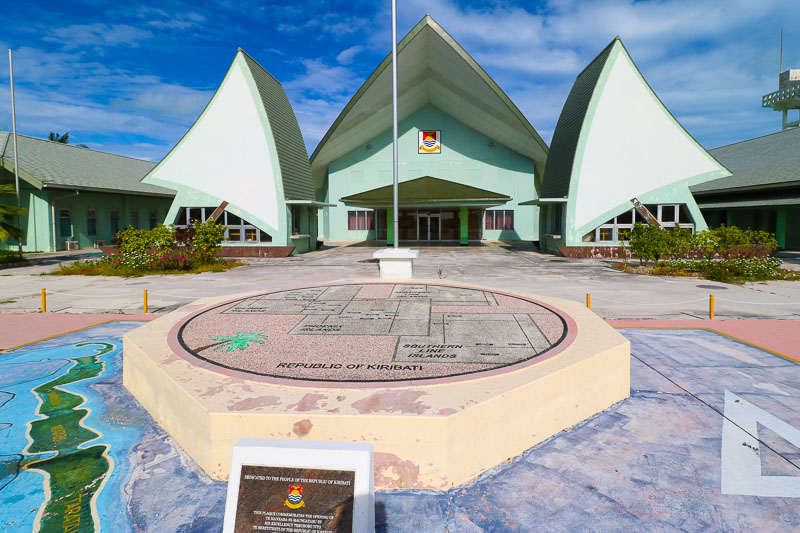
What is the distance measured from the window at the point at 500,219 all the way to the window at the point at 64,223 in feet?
100

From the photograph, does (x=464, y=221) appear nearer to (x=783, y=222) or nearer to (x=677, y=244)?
(x=677, y=244)

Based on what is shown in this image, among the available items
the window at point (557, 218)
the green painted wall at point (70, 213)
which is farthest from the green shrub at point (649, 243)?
the green painted wall at point (70, 213)

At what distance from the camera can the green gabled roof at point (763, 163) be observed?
84.9ft

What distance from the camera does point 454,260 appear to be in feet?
76.8

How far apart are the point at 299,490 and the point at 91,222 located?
34269 mm

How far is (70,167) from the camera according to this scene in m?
30.4

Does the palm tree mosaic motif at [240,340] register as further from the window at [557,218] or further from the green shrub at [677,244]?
the window at [557,218]

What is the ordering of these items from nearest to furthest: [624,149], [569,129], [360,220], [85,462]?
[85,462] < [624,149] < [569,129] < [360,220]

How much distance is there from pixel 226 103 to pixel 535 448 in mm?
25643

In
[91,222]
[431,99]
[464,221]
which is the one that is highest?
[431,99]

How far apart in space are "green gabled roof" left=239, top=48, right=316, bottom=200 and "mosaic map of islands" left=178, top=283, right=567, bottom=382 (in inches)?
715

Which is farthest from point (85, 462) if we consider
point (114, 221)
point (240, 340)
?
point (114, 221)

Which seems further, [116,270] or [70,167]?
[70,167]

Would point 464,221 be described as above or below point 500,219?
below
